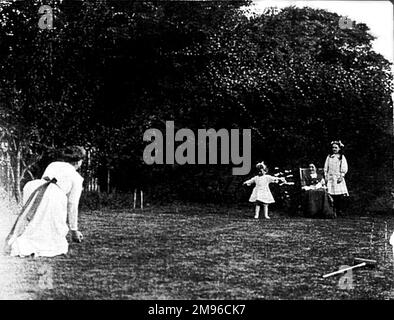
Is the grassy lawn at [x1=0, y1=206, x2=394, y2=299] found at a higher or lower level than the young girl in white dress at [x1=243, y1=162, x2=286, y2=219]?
lower

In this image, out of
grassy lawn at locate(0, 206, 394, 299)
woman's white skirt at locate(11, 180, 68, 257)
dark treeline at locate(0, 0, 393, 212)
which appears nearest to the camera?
grassy lawn at locate(0, 206, 394, 299)

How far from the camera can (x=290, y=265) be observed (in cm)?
291

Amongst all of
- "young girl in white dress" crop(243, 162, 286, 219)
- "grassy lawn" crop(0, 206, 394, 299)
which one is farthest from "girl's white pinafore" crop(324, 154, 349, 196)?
"young girl in white dress" crop(243, 162, 286, 219)

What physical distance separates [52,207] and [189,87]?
0.91 meters

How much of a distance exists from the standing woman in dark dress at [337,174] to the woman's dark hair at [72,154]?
4.05 ft

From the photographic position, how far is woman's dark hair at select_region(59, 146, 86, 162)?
3.02 meters

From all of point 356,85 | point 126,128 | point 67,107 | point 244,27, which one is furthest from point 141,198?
point 356,85

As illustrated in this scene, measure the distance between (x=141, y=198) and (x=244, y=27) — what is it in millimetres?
1021

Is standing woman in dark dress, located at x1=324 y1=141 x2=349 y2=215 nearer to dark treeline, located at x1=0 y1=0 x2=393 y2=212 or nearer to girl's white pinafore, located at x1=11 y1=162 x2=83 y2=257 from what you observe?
dark treeline, located at x1=0 y1=0 x2=393 y2=212

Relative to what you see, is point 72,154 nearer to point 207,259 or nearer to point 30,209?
point 30,209

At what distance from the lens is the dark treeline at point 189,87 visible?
3020 mm

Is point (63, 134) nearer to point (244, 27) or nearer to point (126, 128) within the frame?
point (126, 128)

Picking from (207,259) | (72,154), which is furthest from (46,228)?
(207,259)

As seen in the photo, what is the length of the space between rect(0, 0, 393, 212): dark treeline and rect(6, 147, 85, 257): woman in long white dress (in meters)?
0.08
